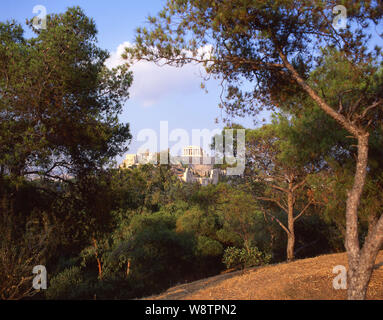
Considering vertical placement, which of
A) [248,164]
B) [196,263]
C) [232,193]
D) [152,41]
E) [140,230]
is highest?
[152,41]

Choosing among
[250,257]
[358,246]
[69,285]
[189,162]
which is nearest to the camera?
[358,246]

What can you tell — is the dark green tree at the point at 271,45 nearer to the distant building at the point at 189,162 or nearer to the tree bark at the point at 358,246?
the tree bark at the point at 358,246

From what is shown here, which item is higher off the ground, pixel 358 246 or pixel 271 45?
pixel 271 45

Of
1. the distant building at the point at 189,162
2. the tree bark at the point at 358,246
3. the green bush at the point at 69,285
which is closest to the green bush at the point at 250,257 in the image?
the green bush at the point at 69,285

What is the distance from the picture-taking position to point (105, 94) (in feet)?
28.8

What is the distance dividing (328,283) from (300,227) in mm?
13917

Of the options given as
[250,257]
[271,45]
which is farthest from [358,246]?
[250,257]

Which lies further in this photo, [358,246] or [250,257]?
[250,257]

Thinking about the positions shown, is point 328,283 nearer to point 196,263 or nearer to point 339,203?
point 339,203

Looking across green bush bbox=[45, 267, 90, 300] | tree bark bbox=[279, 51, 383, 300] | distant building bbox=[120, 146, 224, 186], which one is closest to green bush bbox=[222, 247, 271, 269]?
green bush bbox=[45, 267, 90, 300]

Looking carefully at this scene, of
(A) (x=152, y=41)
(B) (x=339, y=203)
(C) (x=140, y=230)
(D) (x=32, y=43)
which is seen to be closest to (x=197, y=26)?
(A) (x=152, y=41)

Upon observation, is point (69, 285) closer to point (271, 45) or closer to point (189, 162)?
point (271, 45)

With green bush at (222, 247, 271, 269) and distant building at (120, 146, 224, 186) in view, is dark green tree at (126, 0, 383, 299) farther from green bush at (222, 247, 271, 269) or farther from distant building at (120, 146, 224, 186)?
distant building at (120, 146, 224, 186)
